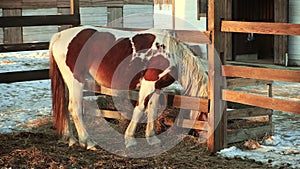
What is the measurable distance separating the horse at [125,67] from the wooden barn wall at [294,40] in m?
7.32

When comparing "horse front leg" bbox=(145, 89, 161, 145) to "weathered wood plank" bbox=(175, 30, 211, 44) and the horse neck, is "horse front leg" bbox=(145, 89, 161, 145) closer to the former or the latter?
the horse neck

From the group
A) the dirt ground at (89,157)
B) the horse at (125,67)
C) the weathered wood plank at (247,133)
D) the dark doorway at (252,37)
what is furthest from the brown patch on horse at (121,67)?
the dark doorway at (252,37)

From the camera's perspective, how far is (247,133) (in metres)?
6.32

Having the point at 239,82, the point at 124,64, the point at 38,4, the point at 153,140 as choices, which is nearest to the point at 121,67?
the point at 124,64

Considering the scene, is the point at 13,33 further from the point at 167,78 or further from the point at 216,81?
the point at 216,81

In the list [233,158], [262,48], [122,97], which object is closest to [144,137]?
[122,97]

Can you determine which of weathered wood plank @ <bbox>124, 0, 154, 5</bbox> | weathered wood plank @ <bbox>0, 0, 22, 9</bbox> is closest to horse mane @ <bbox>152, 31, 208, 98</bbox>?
weathered wood plank @ <bbox>0, 0, 22, 9</bbox>

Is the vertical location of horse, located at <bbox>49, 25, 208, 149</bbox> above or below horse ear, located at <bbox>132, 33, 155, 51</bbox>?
below

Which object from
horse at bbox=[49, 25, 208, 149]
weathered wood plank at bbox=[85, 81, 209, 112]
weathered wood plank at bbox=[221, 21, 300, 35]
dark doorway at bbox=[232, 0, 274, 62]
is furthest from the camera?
dark doorway at bbox=[232, 0, 274, 62]

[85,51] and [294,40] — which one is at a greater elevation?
[85,51]

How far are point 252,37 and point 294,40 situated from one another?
1.78 m

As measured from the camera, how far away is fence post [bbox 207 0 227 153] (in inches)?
228

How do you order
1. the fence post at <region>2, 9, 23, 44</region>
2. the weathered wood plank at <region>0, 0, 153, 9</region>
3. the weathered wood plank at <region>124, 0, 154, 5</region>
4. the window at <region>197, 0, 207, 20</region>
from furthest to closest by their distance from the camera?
the weathered wood plank at <region>124, 0, 154, 5</region>
the fence post at <region>2, 9, 23, 44</region>
the weathered wood plank at <region>0, 0, 153, 9</region>
the window at <region>197, 0, 207, 20</region>

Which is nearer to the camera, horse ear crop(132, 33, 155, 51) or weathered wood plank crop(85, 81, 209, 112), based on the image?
weathered wood plank crop(85, 81, 209, 112)
